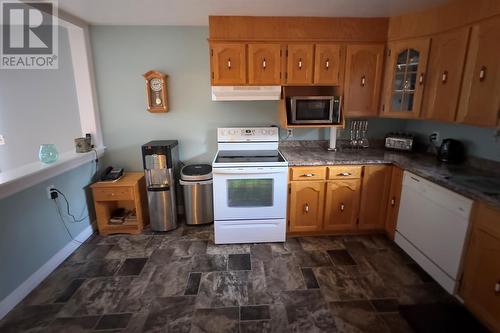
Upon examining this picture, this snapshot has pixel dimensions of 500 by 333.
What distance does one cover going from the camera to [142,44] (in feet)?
9.71

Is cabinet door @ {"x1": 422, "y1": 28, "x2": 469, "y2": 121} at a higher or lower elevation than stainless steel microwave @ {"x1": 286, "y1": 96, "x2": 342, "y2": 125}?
higher

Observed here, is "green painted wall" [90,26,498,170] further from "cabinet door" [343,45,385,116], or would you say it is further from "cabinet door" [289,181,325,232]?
"cabinet door" [289,181,325,232]

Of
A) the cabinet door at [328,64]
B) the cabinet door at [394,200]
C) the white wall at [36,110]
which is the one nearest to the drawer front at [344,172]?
the cabinet door at [394,200]

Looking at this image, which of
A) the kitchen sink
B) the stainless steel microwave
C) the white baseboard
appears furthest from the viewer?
the stainless steel microwave

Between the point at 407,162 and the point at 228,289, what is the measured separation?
2138 mm

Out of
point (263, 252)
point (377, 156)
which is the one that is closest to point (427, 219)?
point (377, 156)

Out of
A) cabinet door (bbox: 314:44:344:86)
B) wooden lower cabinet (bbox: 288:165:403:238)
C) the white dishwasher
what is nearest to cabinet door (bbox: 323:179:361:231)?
wooden lower cabinet (bbox: 288:165:403:238)

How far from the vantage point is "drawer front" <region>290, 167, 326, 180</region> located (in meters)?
2.66

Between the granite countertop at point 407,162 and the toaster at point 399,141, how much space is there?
3.1 inches

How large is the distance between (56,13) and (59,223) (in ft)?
6.66

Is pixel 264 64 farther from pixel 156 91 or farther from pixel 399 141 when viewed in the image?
pixel 399 141

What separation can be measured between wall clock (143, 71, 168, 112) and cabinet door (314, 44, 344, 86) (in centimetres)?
178

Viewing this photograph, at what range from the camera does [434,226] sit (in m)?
2.12

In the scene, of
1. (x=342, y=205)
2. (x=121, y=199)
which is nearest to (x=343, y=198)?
(x=342, y=205)
